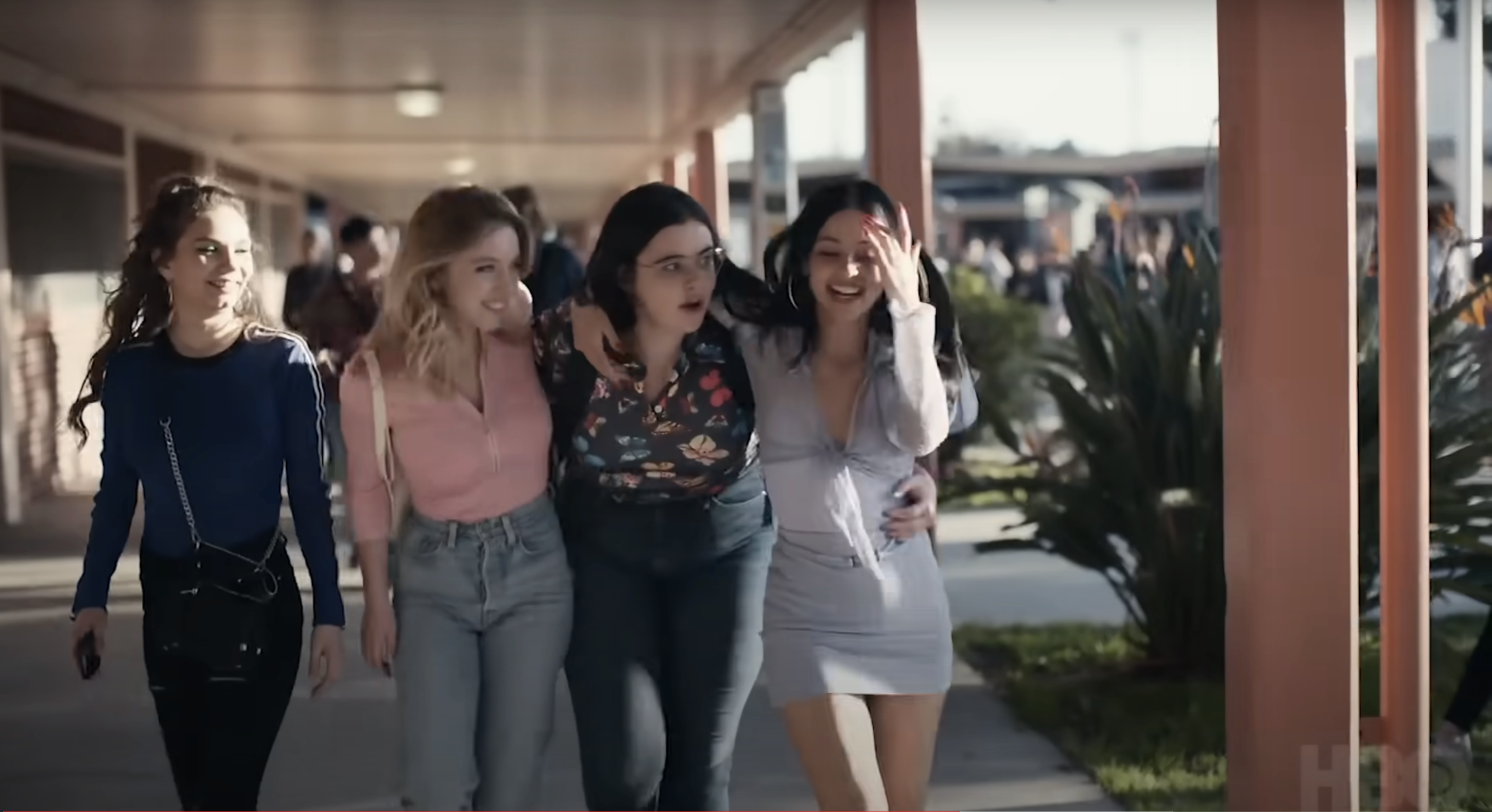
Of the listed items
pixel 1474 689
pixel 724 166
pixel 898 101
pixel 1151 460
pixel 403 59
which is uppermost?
pixel 403 59

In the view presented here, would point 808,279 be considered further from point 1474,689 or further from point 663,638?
point 1474,689

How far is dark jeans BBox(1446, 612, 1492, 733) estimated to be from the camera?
5434 millimetres

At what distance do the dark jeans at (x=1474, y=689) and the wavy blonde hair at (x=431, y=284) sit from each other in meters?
3.46

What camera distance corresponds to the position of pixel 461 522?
351 cm

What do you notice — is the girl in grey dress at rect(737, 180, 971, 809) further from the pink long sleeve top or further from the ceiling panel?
the ceiling panel

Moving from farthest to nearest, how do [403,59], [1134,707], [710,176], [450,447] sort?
1. [710,176]
2. [403,59]
3. [1134,707]
4. [450,447]

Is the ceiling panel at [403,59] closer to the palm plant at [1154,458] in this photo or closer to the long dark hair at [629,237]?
the palm plant at [1154,458]

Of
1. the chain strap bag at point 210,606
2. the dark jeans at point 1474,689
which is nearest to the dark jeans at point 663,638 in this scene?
the chain strap bag at point 210,606

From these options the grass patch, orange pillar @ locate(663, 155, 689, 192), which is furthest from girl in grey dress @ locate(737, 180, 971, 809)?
orange pillar @ locate(663, 155, 689, 192)

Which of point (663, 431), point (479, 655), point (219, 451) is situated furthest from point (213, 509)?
point (663, 431)

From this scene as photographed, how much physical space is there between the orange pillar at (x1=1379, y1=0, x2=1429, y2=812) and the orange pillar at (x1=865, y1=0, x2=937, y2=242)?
2.61 meters

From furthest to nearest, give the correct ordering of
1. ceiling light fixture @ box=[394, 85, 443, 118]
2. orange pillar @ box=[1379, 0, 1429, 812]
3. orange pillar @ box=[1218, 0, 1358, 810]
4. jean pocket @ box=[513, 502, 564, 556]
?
ceiling light fixture @ box=[394, 85, 443, 118] → orange pillar @ box=[1379, 0, 1429, 812] → orange pillar @ box=[1218, 0, 1358, 810] → jean pocket @ box=[513, 502, 564, 556]

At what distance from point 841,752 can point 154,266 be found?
1.75m

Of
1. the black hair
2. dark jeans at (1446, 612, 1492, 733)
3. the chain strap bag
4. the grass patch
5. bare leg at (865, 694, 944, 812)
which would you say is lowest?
the grass patch
